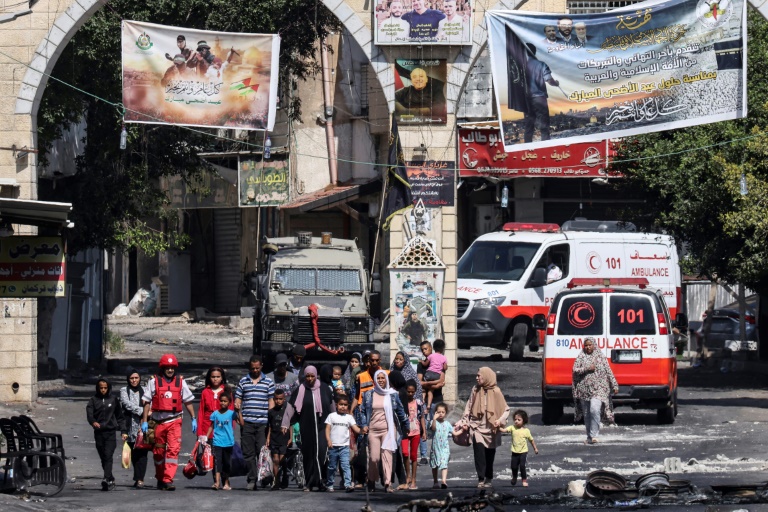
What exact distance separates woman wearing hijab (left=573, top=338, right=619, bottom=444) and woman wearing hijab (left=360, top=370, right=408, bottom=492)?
4048mm

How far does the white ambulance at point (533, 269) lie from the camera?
31.0 m

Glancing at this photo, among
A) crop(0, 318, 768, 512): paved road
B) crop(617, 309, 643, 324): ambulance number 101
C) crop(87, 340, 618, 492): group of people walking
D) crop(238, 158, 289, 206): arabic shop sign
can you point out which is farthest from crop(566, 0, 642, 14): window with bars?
crop(87, 340, 618, 492): group of people walking

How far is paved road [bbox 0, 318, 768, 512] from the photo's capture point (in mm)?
14148

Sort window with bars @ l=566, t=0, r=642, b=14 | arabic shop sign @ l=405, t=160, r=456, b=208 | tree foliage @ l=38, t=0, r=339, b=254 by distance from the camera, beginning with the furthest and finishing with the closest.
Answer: window with bars @ l=566, t=0, r=642, b=14
tree foliage @ l=38, t=0, r=339, b=254
arabic shop sign @ l=405, t=160, r=456, b=208

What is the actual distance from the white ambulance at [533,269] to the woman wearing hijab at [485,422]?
49.0 feet

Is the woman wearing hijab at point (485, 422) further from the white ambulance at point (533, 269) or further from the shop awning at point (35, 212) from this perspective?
the white ambulance at point (533, 269)

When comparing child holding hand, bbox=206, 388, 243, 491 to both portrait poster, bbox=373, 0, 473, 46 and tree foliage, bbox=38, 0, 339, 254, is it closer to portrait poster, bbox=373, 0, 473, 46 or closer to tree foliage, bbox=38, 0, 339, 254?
portrait poster, bbox=373, 0, 473, 46

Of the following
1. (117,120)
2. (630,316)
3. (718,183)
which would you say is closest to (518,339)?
(718,183)

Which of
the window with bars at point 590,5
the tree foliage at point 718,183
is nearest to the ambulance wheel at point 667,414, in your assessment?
the tree foliage at point 718,183

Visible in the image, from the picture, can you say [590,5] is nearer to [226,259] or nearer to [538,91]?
[226,259]

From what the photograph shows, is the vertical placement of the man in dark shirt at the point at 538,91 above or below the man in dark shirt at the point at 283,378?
above

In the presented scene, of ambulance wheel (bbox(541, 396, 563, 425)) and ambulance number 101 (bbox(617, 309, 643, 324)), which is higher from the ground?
ambulance number 101 (bbox(617, 309, 643, 324))

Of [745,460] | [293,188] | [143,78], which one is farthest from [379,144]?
[745,460]

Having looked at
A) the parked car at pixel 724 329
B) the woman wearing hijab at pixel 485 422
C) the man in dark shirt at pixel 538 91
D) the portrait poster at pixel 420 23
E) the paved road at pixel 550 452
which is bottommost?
the paved road at pixel 550 452
